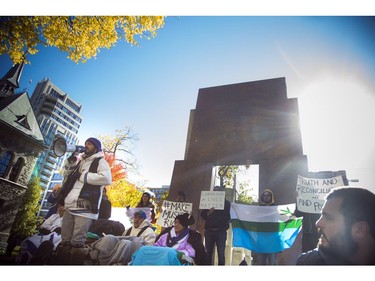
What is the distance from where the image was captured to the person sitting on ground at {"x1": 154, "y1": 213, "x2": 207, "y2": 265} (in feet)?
10.7

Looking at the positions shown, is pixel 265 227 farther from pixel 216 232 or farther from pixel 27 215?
pixel 27 215

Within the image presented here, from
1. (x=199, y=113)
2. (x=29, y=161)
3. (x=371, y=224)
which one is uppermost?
(x=199, y=113)

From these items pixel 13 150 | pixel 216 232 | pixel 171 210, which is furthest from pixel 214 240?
pixel 13 150

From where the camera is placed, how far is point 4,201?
43.5ft

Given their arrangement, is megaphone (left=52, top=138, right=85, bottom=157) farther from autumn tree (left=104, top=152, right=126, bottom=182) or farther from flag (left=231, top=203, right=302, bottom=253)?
autumn tree (left=104, top=152, right=126, bottom=182)

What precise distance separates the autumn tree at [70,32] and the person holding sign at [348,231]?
482cm

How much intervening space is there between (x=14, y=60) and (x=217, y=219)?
18.7ft

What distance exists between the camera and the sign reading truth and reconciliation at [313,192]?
164 inches

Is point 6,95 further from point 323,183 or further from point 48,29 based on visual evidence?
point 323,183

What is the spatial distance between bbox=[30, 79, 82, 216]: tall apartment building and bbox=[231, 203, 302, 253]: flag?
75856 mm

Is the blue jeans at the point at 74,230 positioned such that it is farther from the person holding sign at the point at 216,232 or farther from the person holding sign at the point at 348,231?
the person holding sign at the point at 348,231

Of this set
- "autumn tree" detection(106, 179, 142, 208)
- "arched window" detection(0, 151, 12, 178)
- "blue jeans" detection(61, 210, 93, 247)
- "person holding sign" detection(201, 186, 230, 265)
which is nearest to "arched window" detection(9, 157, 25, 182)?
"arched window" detection(0, 151, 12, 178)
